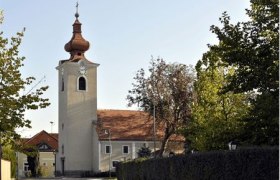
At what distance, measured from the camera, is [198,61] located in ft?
132

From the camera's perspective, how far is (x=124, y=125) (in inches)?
3369

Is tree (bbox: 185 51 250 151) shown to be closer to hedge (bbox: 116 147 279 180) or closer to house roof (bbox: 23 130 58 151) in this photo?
hedge (bbox: 116 147 279 180)

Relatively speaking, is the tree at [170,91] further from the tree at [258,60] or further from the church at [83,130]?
the tree at [258,60]

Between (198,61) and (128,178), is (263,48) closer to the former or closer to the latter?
(198,61)

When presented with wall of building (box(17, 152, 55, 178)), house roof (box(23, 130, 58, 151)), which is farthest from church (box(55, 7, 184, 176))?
house roof (box(23, 130, 58, 151))

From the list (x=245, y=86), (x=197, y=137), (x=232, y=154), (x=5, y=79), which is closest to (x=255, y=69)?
(x=245, y=86)

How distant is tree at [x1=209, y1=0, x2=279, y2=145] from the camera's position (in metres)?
25.7

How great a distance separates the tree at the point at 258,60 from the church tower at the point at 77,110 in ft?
180

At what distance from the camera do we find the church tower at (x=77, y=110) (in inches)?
3172

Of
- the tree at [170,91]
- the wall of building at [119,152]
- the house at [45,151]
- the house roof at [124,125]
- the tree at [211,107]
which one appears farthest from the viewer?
the house at [45,151]

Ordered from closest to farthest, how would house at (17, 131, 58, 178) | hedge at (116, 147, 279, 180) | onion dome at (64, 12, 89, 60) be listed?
hedge at (116, 147, 279, 180), onion dome at (64, 12, 89, 60), house at (17, 131, 58, 178)

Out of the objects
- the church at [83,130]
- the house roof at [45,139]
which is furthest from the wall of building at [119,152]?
the house roof at [45,139]

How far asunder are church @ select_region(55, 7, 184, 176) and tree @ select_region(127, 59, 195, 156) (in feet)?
64.2

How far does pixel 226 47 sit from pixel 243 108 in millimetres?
11187
